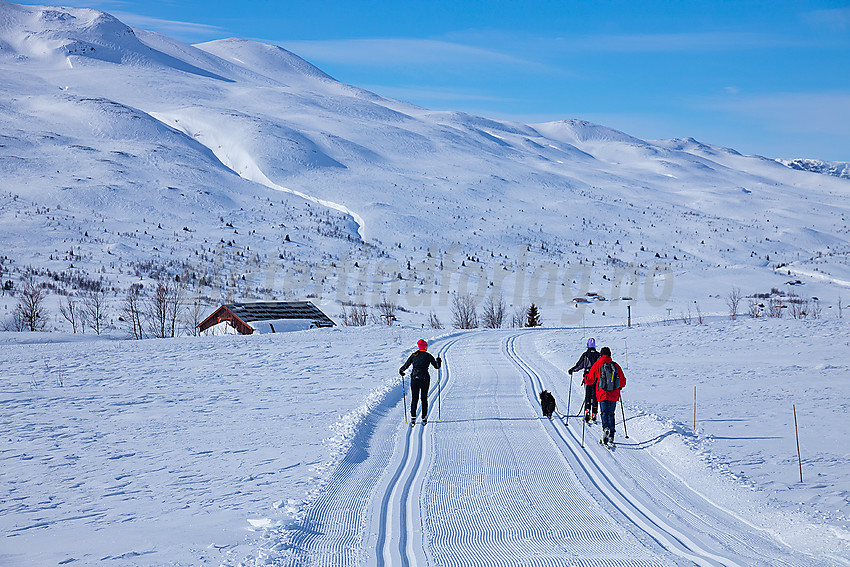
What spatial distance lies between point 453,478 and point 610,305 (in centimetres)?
5814

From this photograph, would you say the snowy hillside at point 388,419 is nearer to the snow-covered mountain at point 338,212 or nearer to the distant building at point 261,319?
the snow-covered mountain at point 338,212

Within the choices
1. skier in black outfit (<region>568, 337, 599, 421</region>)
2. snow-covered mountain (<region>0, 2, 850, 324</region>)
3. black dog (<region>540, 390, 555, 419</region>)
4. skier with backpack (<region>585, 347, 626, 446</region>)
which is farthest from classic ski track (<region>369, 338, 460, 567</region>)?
snow-covered mountain (<region>0, 2, 850, 324</region>)

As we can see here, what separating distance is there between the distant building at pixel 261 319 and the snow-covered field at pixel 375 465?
18.6 metres

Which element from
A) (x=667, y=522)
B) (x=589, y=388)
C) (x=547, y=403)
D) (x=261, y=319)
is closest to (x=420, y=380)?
(x=547, y=403)

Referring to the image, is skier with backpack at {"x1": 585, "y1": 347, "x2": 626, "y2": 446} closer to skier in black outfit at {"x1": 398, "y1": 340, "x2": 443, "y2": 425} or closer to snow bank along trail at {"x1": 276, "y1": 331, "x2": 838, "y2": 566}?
snow bank along trail at {"x1": 276, "y1": 331, "x2": 838, "y2": 566}

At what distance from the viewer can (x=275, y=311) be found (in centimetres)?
4244

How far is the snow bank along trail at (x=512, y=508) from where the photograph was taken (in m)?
6.17

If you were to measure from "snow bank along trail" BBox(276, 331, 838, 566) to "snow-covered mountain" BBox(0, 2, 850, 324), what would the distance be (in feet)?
153

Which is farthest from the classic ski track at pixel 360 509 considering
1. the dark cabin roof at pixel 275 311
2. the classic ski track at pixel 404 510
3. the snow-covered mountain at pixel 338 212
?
the snow-covered mountain at pixel 338 212

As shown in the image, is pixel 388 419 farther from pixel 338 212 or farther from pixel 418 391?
pixel 338 212

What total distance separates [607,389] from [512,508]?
13.1ft

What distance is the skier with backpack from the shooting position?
10.5 metres

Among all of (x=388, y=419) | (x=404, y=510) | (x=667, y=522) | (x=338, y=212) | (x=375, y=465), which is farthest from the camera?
(x=338, y=212)

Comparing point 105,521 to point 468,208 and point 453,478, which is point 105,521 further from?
point 468,208
